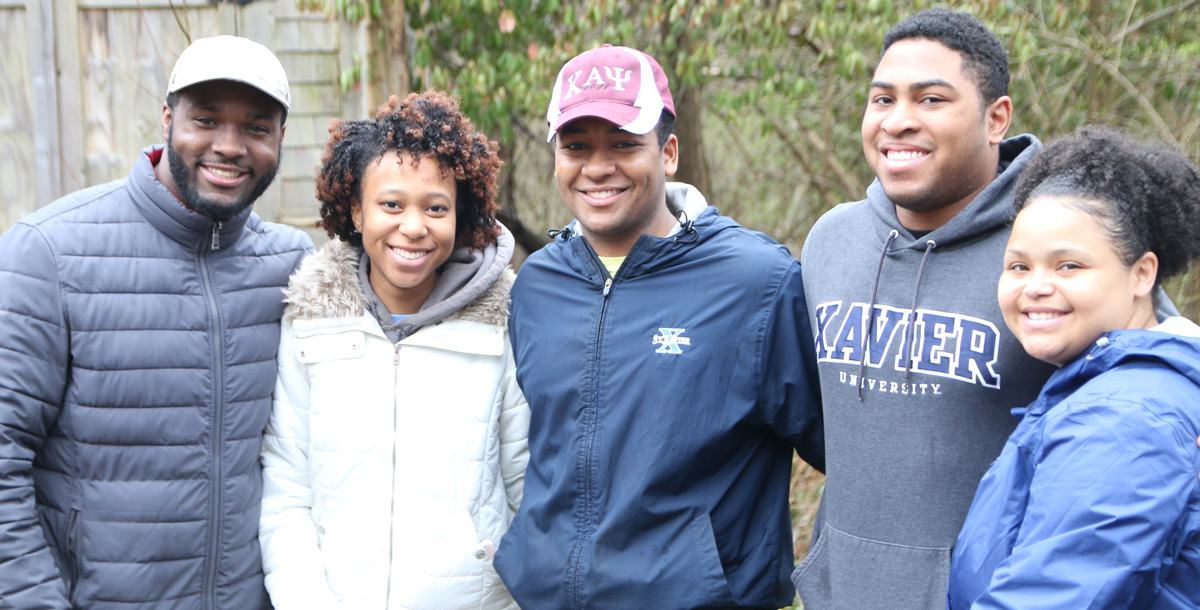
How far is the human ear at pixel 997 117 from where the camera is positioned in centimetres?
233

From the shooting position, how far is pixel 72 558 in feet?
8.13

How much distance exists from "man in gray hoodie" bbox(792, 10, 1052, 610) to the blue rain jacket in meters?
0.38

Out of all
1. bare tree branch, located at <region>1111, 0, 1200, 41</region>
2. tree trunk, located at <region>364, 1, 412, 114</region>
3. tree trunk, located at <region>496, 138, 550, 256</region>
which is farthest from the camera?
tree trunk, located at <region>496, 138, 550, 256</region>

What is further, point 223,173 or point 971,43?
point 223,173

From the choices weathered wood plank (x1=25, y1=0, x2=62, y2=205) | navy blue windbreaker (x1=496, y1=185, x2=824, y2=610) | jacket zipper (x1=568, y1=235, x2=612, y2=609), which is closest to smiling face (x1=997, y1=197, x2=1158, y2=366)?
navy blue windbreaker (x1=496, y1=185, x2=824, y2=610)

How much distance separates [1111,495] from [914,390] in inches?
26.3

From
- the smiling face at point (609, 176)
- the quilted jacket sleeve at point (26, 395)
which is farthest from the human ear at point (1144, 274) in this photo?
the quilted jacket sleeve at point (26, 395)

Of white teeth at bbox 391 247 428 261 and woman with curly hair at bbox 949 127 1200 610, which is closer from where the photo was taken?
woman with curly hair at bbox 949 127 1200 610

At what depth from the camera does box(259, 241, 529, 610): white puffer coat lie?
8.54 feet

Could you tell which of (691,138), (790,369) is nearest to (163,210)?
(790,369)

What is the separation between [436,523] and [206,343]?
81 centimetres

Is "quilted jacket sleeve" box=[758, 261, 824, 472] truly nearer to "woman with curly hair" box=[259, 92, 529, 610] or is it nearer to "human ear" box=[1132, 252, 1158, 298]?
"woman with curly hair" box=[259, 92, 529, 610]

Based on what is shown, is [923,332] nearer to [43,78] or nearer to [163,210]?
[163,210]

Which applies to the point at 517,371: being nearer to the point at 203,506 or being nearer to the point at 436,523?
the point at 436,523
